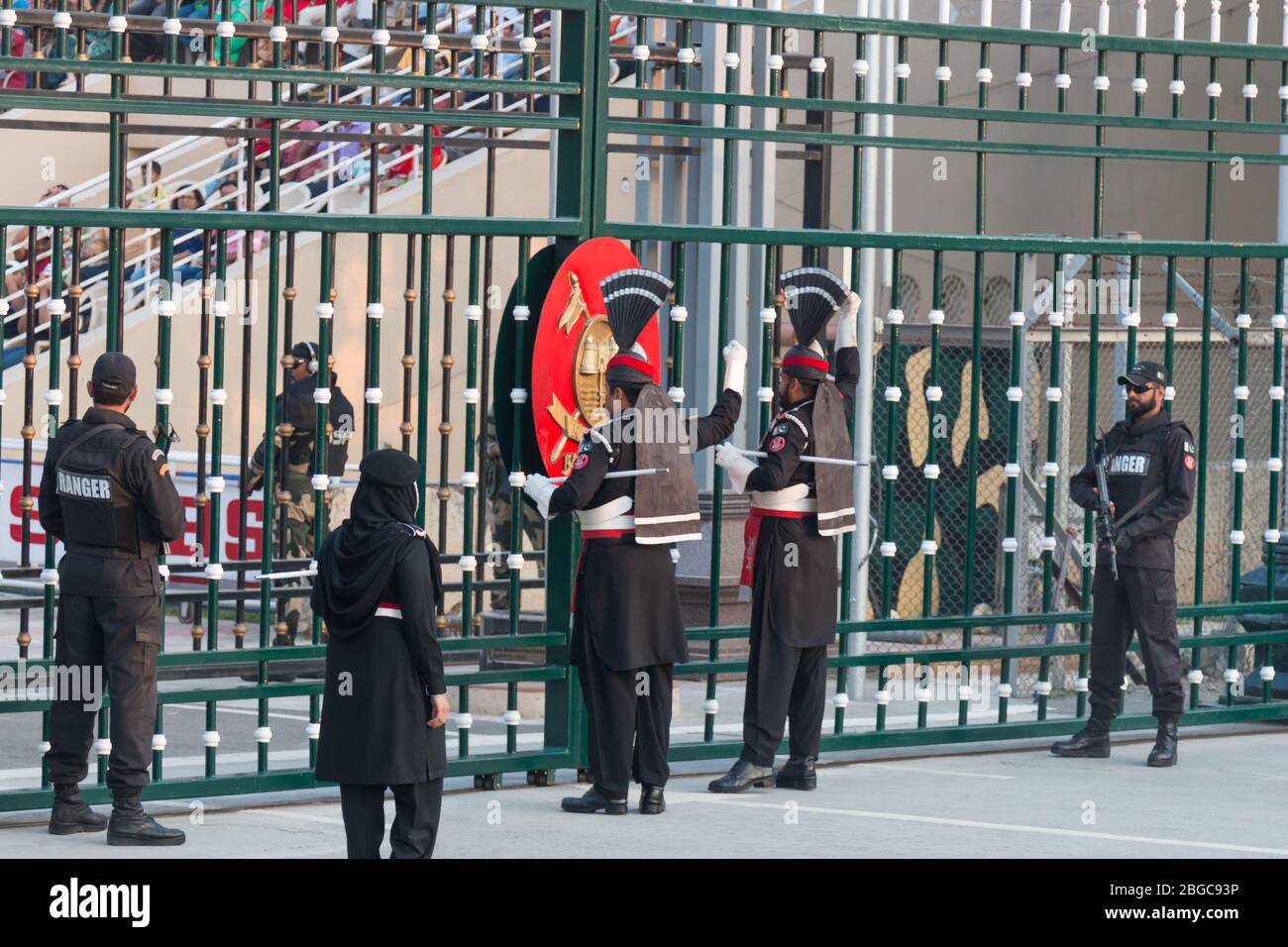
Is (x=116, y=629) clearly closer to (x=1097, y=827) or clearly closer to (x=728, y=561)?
(x=1097, y=827)

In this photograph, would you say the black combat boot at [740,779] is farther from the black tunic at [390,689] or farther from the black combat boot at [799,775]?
the black tunic at [390,689]

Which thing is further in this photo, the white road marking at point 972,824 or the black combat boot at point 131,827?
the white road marking at point 972,824

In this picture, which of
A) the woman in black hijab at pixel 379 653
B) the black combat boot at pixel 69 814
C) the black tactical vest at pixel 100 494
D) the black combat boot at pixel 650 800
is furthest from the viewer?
the black combat boot at pixel 650 800

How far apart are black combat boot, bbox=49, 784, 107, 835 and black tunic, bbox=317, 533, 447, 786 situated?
153 cm

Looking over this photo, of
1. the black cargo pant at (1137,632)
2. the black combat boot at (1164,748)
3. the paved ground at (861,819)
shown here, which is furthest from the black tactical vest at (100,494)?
the black combat boot at (1164,748)

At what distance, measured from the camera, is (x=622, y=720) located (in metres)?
8.29

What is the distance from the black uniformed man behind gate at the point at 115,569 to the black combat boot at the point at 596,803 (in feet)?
5.23

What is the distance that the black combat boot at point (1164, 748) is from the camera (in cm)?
974

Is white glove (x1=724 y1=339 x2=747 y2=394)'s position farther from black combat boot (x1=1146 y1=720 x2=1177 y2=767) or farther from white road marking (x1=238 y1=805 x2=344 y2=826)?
black combat boot (x1=1146 y1=720 x2=1177 y2=767)

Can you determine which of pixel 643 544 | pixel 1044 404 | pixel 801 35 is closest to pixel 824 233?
pixel 643 544

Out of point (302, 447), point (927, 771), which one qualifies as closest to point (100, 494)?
point (927, 771)

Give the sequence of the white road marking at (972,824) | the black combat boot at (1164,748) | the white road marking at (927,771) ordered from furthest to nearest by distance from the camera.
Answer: the black combat boot at (1164,748) → the white road marking at (927,771) → the white road marking at (972,824)
